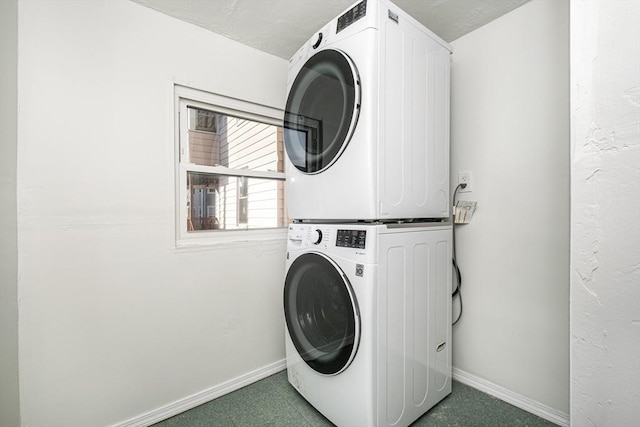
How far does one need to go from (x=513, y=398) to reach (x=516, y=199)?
46.3 inches

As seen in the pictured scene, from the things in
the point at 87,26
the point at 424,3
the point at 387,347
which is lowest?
the point at 387,347

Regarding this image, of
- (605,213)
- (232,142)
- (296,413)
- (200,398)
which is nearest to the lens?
(605,213)

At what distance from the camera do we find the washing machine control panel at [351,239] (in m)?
1.31

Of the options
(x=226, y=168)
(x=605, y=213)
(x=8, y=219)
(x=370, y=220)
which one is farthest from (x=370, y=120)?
(x=8, y=219)

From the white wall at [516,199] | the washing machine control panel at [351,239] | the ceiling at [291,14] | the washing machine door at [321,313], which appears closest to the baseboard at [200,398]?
the washing machine door at [321,313]

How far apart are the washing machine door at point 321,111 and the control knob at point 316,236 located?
0.33m

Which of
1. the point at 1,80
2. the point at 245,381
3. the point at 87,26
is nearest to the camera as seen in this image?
the point at 1,80

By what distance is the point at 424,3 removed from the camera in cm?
159

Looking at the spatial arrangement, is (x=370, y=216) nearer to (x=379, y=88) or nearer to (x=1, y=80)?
(x=379, y=88)

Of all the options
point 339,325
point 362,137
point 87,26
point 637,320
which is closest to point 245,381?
point 339,325

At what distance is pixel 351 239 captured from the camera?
1.36m

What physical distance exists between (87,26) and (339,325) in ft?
6.47

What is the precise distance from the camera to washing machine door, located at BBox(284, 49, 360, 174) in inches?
53.7

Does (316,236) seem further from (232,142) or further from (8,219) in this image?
(8,219)
